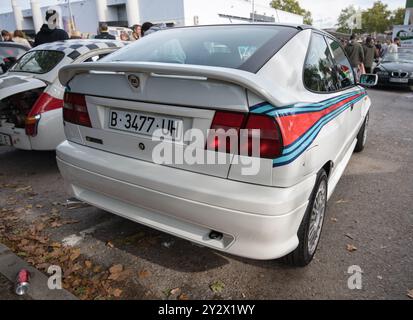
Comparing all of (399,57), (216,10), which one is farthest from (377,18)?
(399,57)

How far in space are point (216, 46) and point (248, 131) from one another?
0.93 m

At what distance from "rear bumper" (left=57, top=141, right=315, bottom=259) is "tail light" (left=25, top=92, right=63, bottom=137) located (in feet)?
6.40

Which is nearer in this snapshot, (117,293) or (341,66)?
(117,293)

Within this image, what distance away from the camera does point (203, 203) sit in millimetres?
1830

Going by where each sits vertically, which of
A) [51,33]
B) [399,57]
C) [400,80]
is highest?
[51,33]

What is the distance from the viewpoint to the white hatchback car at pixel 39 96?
3.89 m

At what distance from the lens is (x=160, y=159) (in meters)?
2.00

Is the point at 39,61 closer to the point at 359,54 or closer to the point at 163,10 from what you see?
the point at 359,54

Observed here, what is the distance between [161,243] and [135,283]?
475 millimetres

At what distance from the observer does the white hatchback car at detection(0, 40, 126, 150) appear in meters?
3.89

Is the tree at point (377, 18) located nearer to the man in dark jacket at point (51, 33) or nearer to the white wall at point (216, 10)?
the white wall at point (216, 10)

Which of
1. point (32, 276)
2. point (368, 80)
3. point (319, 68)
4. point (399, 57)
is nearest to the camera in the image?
point (32, 276)
